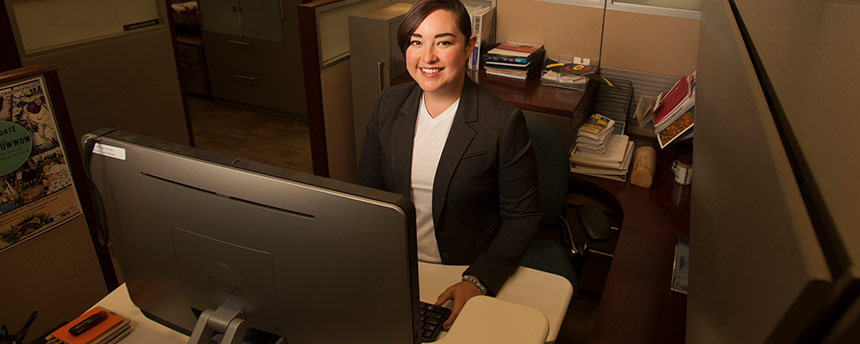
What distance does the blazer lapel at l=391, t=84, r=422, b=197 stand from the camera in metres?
1.55

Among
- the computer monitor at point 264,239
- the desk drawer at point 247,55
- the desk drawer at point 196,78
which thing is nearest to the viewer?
the computer monitor at point 264,239

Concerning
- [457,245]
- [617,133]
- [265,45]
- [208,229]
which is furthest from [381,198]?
[265,45]

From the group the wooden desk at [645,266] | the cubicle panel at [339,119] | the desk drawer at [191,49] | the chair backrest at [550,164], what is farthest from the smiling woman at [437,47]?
the desk drawer at [191,49]

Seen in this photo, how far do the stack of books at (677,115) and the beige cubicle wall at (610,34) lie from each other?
209 millimetres

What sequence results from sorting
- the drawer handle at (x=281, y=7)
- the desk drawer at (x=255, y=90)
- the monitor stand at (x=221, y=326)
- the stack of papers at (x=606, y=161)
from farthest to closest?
the desk drawer at (x=255, y=90) → the drawer handle at (x=281, y=7) → the stack of papers at (x=606, y=161) → the monitor stand at (x=221, y=326)

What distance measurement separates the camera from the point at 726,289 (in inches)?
7.3

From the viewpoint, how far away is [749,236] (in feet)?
0.53

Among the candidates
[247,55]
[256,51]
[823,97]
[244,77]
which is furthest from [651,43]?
[244,77]

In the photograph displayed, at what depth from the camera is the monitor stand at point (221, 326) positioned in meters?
0.90

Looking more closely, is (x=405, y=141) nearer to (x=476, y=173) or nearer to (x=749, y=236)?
(x=476, y=173)

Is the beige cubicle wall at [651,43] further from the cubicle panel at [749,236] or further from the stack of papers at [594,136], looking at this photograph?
the cubicle panel at [749,236]

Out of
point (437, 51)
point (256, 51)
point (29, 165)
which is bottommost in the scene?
point (256, 51)

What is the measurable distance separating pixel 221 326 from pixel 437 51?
811mm

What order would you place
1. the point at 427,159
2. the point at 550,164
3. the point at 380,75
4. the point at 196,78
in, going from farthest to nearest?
the point at 196,78 → the point at 380,75 → the point at 550,164 → the point at 427,159
